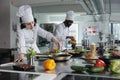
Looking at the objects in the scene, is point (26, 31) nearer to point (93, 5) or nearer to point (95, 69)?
point (95, 69)

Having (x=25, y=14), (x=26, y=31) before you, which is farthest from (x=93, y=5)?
(x=25, y=14)

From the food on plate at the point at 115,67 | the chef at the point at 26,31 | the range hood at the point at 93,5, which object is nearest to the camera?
the food on plate at the point at 115,67

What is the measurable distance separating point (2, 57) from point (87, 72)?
388 cm

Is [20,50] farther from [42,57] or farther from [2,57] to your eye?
[2,57]

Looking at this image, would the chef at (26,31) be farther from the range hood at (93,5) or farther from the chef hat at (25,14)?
the range hood at (93,5)

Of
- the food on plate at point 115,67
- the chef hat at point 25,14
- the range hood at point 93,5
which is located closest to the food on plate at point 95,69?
the food on plate at point 115,67

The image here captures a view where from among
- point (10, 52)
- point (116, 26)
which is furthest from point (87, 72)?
point (116, 26)

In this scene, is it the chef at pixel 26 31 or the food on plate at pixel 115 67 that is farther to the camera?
the chef at pixel 26 31

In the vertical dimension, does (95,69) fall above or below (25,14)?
below

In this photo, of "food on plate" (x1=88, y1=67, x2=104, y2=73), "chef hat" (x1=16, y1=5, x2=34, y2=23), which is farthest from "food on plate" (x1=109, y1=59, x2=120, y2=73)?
"chef hat" (x1=16, y1=5, x2=34, y2=23)

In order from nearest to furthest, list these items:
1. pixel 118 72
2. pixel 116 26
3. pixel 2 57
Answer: pixel 118 72
pixel 2 57
pixel 116 26

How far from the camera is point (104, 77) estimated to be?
51.3 inches

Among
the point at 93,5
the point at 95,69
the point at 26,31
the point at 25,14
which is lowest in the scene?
the point at 95,69

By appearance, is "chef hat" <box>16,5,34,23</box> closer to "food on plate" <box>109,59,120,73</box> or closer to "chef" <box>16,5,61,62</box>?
"chef" <box>16,5,61,62</box>
